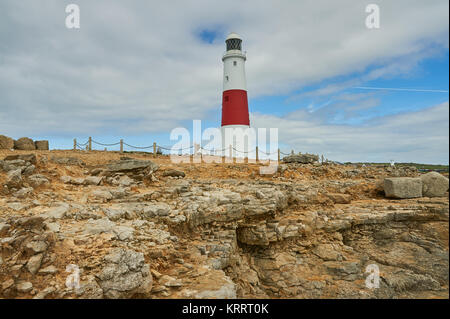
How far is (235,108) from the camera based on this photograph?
84.4 ft

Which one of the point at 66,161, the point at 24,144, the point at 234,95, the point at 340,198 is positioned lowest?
the point at 340,198

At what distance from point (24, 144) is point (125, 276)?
63.7ft

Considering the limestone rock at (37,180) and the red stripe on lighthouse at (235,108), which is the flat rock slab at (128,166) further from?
the red stripe on lighthouse at (235,108)

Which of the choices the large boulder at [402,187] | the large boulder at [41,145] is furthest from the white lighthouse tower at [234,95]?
the large boulder at [402,187]

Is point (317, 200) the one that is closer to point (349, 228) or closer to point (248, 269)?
point (349, 228)

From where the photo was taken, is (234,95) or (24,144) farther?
(234,95)

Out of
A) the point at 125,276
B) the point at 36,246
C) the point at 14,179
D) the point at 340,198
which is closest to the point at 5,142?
the point at 14,179

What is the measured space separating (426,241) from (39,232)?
731 cm

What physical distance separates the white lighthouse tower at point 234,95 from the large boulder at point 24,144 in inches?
605

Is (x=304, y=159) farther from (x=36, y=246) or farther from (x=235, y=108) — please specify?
(x=36, y=246)

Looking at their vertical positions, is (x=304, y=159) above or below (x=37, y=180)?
above

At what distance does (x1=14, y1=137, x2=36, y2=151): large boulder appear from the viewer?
19.3 meters

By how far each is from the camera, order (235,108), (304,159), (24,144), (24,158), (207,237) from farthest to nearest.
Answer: (235,108) < (24,144) < (304,159) < (24,158) < (207,237)

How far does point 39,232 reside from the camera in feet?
18.9
